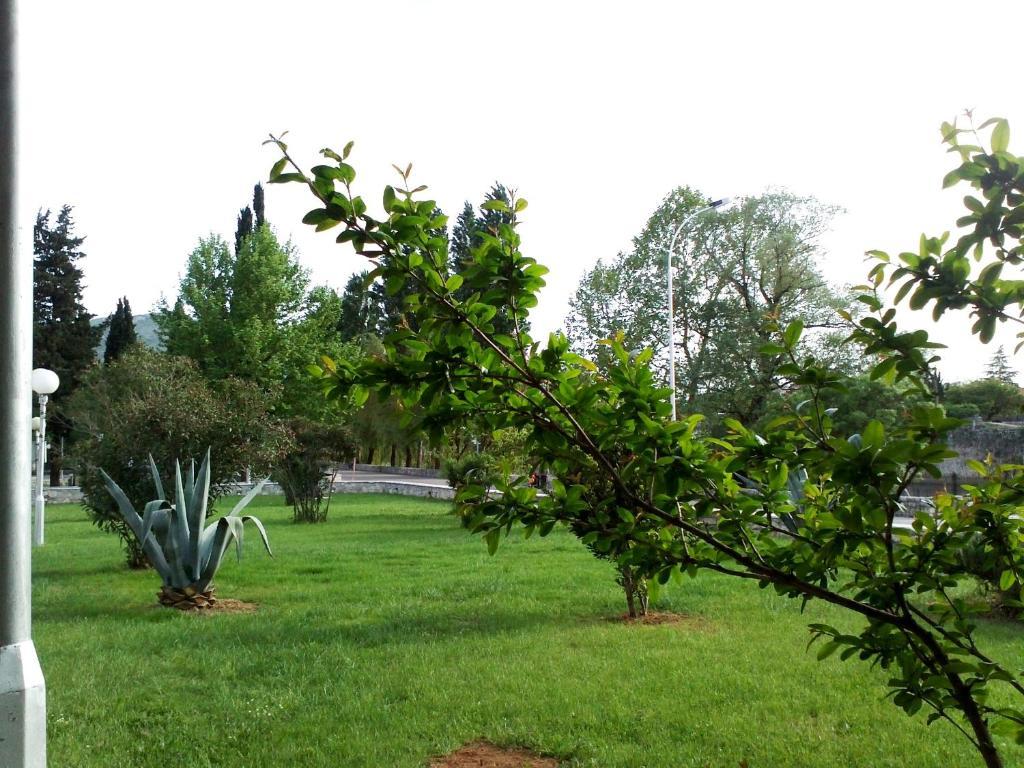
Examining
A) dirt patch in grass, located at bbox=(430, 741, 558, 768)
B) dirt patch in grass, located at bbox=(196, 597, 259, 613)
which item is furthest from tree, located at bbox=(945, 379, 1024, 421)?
dirt patch in grass, located at bbox=(430, 741, 558, 768)

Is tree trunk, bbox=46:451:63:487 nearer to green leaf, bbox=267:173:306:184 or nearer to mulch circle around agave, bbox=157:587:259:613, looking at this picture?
mulch circle around agave, bbox=157:587:259:613

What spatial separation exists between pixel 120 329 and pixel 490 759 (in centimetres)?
4496

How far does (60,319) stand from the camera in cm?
3888

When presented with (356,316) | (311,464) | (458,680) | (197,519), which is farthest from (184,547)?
(356,316)

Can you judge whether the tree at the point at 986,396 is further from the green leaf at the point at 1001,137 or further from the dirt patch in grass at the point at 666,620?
the green leaf at the point at 1001,137

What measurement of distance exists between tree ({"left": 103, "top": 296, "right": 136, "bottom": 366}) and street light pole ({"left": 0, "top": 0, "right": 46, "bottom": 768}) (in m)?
44.9

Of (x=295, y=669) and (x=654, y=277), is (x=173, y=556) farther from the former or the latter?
(x=654, y=277)

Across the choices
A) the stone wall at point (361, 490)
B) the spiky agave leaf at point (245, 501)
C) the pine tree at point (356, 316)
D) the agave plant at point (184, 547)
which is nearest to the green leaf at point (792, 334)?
the agave plant at point (184, 547)

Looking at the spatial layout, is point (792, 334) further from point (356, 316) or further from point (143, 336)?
point (143, 336)

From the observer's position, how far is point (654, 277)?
Result: 29.0 meters

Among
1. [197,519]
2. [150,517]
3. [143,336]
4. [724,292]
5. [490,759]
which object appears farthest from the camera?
[143,336]

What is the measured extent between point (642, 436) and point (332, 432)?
68.1 ft

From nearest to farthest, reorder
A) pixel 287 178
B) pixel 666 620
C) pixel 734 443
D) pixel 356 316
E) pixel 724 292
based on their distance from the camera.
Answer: pixel 287 178, pixel 734 443, pixel 666 620, pixel 724 292, pixel 356 316

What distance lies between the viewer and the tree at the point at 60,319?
37875mm
